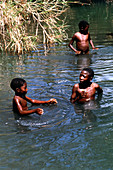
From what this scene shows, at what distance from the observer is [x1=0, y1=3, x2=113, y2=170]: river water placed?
164 inches

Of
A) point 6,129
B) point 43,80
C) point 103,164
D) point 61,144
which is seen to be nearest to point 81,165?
point 103,164

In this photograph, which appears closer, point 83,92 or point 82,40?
point 83,92

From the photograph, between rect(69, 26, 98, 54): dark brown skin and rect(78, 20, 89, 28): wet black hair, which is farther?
rect(69, 26, 98, 54): dark brown skin

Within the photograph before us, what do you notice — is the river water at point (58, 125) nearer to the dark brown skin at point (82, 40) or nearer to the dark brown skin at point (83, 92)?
the dark brown skin at point (83, 92)

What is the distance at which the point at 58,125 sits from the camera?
5246mm

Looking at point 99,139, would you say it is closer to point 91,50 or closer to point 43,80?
point 43,80

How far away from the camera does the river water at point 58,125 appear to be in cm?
Result: 416

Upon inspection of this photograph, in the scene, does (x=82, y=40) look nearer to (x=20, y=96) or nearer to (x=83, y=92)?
(x=83, y=92)

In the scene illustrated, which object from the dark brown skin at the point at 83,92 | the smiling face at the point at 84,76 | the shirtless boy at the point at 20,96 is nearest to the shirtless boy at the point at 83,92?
the dark brown skin at the point at 83,92

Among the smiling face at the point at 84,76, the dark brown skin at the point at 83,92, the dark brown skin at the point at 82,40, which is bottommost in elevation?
the dark brown skin at the point at 83,92

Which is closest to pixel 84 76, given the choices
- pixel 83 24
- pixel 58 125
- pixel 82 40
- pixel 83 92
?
pixel 83 92

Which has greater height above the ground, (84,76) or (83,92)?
(84,76)

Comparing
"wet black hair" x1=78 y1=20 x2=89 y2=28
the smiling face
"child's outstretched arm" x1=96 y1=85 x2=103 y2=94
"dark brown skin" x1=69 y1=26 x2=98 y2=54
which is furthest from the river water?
"wet black hair" x1=78 y1=20 x2=89 y2=28

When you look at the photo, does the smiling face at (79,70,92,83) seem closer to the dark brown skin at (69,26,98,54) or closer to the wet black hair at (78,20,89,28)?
the wet black hair at (78,20,89,28)
